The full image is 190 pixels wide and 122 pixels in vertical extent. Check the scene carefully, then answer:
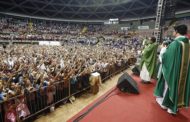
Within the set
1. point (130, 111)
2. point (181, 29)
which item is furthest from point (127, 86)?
point (181, 29)

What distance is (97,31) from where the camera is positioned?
4316 centimetres

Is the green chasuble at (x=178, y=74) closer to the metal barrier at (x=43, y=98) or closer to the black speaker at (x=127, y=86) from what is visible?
the black speaker at (x=127, y=86)

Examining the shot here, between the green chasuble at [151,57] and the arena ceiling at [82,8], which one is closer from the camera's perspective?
the green chasuble at [151,57]

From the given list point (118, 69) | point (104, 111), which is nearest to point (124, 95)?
point (104, 111)

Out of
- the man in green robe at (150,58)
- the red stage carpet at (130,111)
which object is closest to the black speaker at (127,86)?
the red stage carpet at (130,111)

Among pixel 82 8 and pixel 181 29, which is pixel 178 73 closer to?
pixel 181 29

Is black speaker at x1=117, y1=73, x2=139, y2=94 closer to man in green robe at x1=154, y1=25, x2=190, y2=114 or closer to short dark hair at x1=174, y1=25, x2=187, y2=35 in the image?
man in green robe at x1=154, y1=25, x2=190, y2=114

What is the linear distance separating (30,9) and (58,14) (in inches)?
301

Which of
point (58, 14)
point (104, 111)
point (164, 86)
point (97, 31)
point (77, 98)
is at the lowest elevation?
point (77, 98)

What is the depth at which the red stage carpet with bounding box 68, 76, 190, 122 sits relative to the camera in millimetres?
2971

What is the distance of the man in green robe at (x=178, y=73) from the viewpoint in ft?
9.95

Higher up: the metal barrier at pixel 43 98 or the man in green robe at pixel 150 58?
the man in green robe at pixel 150 58

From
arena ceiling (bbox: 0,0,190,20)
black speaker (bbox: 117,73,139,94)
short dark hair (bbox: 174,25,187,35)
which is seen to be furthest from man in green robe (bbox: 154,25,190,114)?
arena ceiling (bbox: 0,0,190,20)

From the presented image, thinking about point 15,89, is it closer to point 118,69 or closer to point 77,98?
point 77,98
